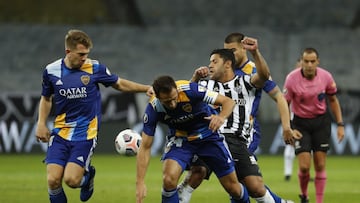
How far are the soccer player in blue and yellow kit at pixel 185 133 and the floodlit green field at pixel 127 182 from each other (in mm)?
2622

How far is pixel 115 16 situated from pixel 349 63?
7.51 metres

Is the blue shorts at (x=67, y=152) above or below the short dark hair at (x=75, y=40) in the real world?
below

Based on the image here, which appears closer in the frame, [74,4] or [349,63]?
[349,63]

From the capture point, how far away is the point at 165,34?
89.0 ft

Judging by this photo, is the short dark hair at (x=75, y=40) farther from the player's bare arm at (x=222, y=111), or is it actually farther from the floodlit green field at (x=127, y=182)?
the floodlit green field at (x=127, y=182)

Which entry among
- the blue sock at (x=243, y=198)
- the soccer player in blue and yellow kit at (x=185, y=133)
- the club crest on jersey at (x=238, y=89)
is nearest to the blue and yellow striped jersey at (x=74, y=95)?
the soccer player in blue and yellow kit at (x=185, y=133)

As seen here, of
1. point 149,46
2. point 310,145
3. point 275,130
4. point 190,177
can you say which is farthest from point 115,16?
point 190,177

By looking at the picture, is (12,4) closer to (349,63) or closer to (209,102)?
(349,63)

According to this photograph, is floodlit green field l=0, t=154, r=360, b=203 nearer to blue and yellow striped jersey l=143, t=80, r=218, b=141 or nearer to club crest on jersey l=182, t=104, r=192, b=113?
blue and yellow striped jersey l=143, t=80, r=218, b=141

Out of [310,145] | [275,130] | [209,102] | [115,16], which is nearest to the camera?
[209,102]

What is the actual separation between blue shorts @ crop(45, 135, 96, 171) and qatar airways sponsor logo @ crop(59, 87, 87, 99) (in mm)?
433

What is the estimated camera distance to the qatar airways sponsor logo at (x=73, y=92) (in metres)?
9.49

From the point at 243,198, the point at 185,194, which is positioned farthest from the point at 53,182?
the point at 243,198

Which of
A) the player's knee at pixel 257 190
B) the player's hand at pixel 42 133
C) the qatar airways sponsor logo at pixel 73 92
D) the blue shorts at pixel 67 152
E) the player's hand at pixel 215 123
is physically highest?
the qatar airways sponsor logo at pixel 73 92
